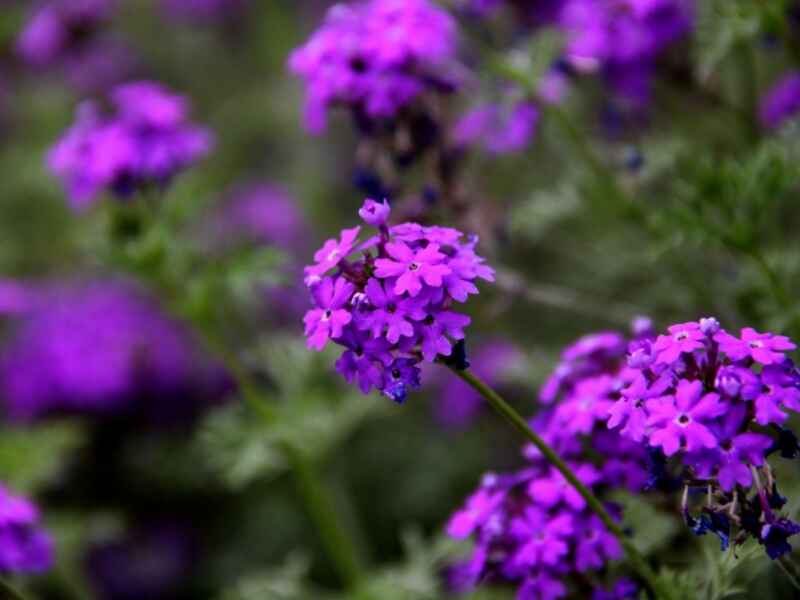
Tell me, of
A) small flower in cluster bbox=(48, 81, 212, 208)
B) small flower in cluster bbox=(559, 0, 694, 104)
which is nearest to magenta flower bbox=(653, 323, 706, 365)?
small flower in cluster bbox=(559, 0, 694, 104)

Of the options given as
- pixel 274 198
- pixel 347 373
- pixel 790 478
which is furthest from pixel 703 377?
pixel 274 198

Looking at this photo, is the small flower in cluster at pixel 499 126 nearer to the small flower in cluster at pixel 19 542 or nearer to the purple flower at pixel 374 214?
the purple flower at pixel 374 214

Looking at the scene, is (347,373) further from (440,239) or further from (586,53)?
(586,53)

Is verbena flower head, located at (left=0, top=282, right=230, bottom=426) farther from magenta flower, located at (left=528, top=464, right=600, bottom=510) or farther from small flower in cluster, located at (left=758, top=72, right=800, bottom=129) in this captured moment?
magenta flower, located at (left=528, top=464, right=600, bottom=510)

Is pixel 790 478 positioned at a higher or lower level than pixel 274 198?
lower

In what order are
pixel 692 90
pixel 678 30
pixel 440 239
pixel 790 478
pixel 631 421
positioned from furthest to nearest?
1. pixel 692 90
2. pixel 678 30
3. pixel 790 478
4. pixel 440 239
5. pixel 631 421

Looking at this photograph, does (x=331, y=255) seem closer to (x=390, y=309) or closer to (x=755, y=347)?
(x=390, y=309)
